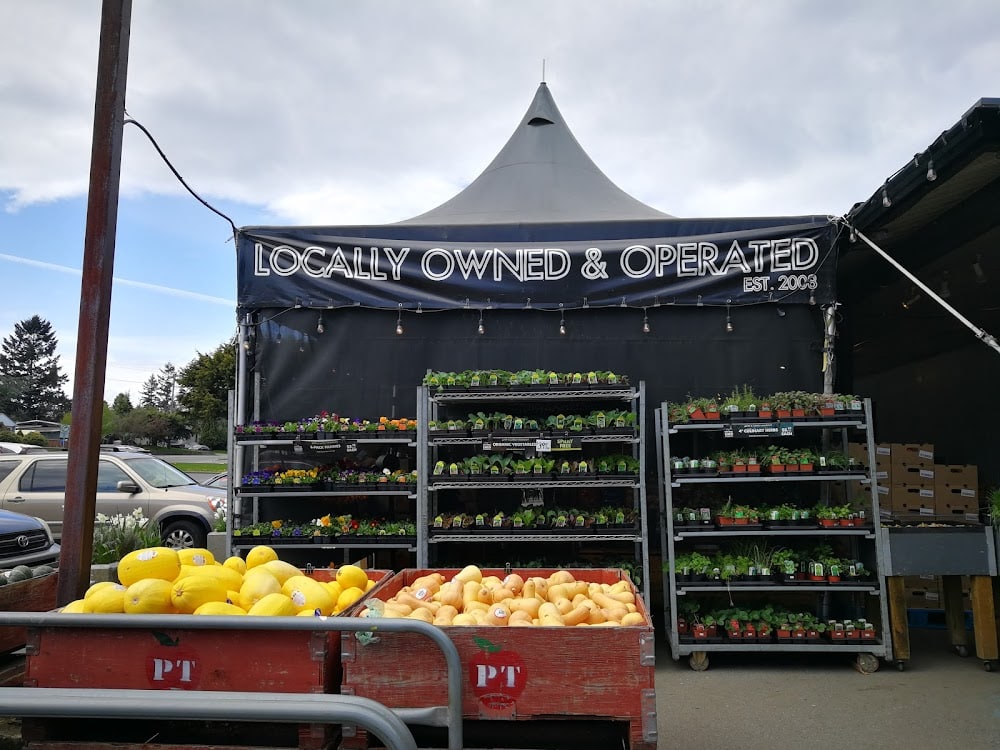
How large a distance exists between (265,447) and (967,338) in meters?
8.65

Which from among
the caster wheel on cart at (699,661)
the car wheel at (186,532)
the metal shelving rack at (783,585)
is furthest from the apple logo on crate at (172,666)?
the car wheel at (186,532)

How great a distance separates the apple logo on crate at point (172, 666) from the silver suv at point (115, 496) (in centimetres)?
812

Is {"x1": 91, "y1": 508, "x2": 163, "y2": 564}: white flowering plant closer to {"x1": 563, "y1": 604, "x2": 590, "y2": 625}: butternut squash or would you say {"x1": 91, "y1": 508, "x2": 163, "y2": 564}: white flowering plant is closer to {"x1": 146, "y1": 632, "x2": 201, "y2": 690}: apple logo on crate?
{"x1": 146, "y1": 632, "x2": 201, "y2": 690}: apple logo on crate

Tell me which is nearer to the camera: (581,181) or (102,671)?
(102,671)

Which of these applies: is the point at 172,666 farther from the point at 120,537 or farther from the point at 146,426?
the point at 146,426

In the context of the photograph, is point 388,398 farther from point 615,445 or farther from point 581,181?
point 581,181

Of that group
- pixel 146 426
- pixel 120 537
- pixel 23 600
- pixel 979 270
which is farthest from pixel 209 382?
pixel 979 270

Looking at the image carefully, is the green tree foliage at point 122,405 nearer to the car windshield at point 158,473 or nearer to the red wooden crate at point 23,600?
the car windshield at point 158,473

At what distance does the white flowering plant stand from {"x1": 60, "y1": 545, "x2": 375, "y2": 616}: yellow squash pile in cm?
539

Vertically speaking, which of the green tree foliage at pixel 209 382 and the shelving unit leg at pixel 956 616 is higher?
the green tree foliage at pixel 209 382

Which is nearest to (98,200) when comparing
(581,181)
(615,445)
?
(615,445)

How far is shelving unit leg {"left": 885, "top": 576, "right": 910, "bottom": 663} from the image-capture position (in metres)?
5.60

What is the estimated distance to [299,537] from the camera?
6.35 meters

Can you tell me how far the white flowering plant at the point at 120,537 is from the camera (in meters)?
7.96
